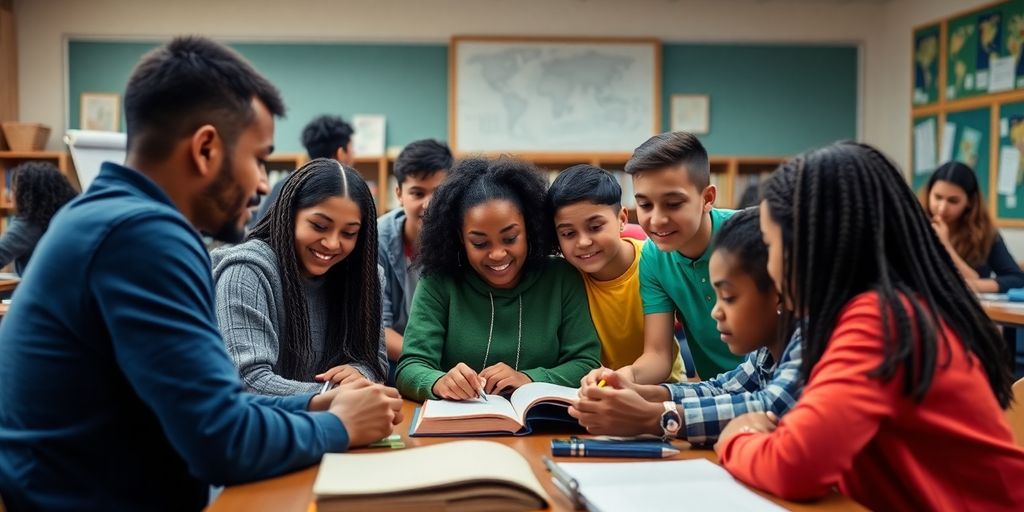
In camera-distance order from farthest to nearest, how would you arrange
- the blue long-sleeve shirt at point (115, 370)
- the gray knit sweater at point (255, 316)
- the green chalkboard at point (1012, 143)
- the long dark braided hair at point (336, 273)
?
the green chalkboard at point (1012, 143), the long dark braided hair at point (336, 273), the gray knit sweater at point (255, 316), the blue long-sleeve shirt at point (115, 370)

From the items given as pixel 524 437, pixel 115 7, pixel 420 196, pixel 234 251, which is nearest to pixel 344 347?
pixel 234 251

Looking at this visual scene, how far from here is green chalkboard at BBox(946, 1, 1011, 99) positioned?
5480mm

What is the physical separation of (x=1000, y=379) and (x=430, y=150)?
2.11 meters

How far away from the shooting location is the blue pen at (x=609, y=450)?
136 centimetres

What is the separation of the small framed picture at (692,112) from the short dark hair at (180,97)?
582 centimetres

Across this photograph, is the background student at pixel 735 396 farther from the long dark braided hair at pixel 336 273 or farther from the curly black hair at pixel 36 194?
the curly black hair at pixel 36 194

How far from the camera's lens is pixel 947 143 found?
6.02 m

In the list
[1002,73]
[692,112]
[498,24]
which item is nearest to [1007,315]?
[1002,73]

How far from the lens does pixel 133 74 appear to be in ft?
4.00

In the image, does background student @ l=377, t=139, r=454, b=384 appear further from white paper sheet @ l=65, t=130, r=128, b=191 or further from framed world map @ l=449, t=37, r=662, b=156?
framed world map @ l=449, t=37, r=662, b=156

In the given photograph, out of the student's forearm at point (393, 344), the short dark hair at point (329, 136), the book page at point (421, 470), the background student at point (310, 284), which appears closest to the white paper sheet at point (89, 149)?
the short dark hair at point (329, 136)

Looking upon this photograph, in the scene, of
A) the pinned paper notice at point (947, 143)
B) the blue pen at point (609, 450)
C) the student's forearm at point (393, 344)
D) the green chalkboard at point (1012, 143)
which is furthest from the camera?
the pinned paper notice at point (947, 143)

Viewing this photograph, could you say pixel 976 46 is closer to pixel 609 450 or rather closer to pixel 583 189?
pixel 583 189

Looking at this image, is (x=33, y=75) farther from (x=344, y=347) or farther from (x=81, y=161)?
(x=344, y=347)
